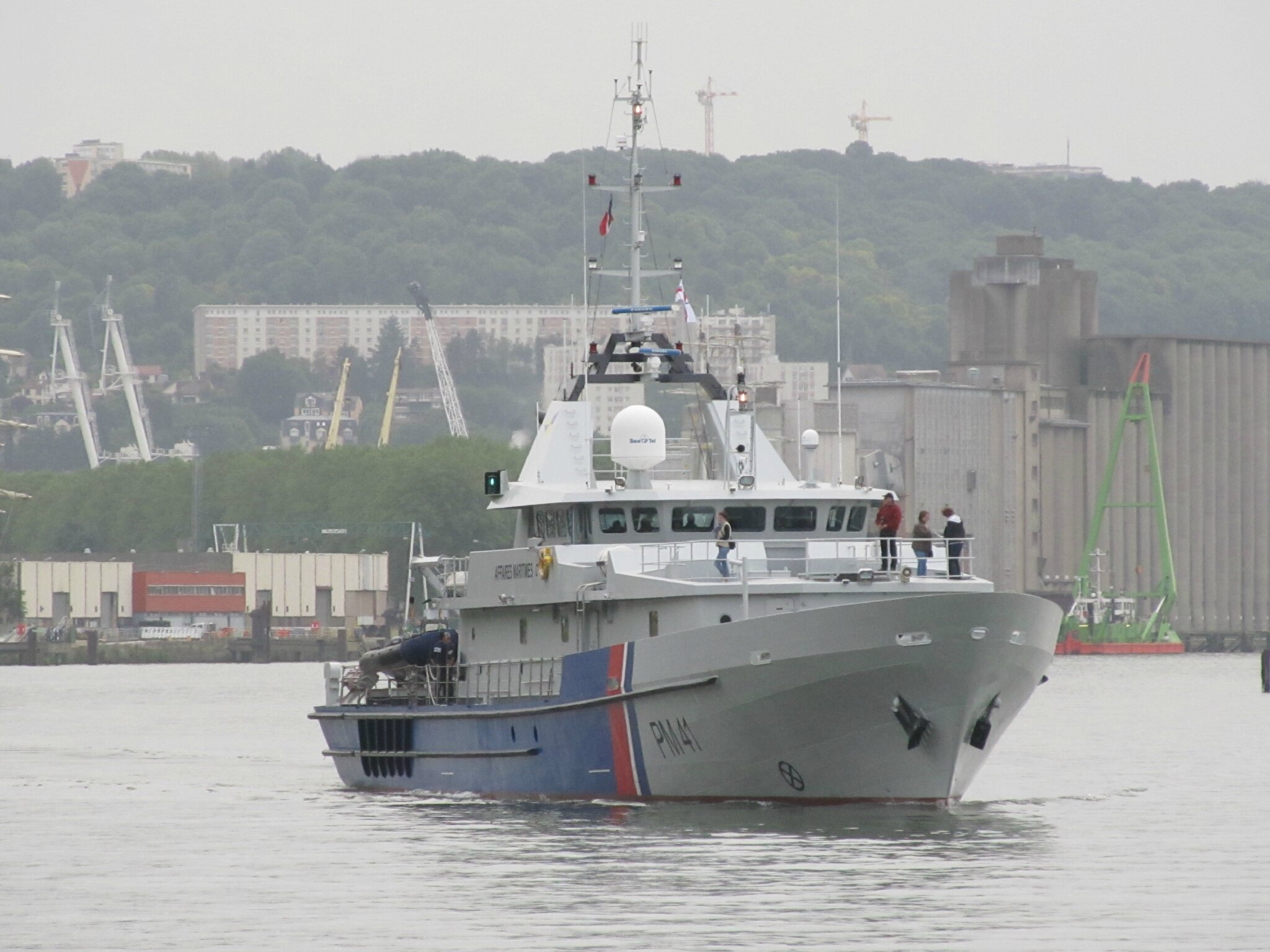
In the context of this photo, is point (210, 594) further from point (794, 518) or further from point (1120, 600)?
point (794, 518)

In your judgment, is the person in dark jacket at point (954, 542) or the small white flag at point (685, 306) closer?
the person in dark jacket at point (954, 542)

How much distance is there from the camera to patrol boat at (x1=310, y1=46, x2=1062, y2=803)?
118ft

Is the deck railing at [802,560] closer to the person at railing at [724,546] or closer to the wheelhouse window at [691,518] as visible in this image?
the person at railing at [724,546]

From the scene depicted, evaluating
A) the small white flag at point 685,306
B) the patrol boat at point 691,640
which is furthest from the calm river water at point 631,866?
the small white flag at point 685,306

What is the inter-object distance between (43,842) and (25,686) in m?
74.5

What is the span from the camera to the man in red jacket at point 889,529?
38375 mm

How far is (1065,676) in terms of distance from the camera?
12506 cm

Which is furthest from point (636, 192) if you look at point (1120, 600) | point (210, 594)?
point (1120, 600)

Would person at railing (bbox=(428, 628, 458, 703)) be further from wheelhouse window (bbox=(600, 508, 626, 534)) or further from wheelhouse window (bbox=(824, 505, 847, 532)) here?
wheelhouse window (bbox=(824, 505, 847, 532))

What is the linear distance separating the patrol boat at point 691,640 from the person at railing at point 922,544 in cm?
28

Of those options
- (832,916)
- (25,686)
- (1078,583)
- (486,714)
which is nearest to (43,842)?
(486,714)

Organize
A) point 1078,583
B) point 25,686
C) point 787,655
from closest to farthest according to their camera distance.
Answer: point 787,655 → point 25,686 → point 1078,583

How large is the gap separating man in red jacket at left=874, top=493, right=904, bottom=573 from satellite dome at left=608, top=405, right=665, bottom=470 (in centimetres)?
360

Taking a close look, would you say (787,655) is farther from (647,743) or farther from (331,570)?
(331,570)
